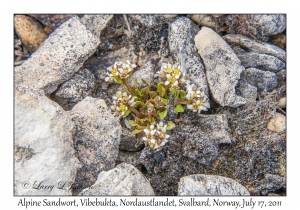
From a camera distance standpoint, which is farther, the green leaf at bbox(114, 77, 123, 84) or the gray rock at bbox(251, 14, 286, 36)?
the gray rock at bbox(251, 14, 286, 36)

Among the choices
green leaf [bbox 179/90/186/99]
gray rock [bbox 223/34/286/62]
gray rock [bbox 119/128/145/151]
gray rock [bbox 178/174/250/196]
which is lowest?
gray rock [bbox 178/174/250/196]

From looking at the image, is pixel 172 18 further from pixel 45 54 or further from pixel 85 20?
pixel 45 54

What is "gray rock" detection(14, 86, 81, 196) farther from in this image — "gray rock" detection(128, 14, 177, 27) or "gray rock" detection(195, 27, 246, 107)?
"gray rock" detection(195, 27, 246, 107)

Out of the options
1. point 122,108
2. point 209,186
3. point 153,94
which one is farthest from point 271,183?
point 122,108

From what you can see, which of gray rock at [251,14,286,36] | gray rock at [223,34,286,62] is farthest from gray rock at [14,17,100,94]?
gray rock at [251,14,286,36]

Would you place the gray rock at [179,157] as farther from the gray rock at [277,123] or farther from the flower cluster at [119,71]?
the flower cluster at [119,71]

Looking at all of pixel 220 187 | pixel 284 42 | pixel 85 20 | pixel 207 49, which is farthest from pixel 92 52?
pixel 284 42

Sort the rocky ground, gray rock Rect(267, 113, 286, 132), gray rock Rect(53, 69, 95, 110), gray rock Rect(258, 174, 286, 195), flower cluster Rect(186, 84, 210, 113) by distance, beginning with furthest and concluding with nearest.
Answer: gray rock Rect(53, 69, 95, 110), gray rock Rect(267, 113, 286, 132), flower cluster Rect(186, 84, 210, 113), gray rock Rect(258, 174, 286, 195), the rocky ground

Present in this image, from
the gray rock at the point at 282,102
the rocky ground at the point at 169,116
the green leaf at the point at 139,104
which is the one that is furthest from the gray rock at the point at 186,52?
the gray rock at the point at 282,102
